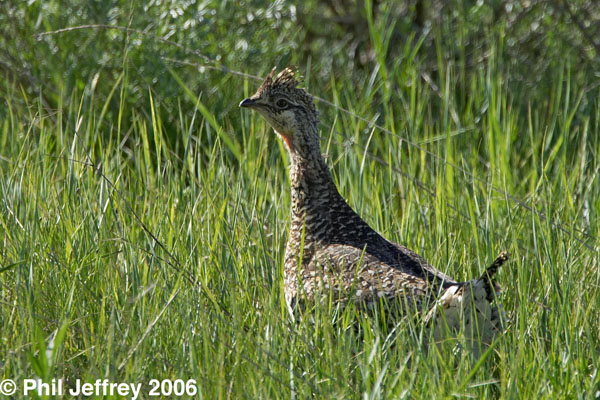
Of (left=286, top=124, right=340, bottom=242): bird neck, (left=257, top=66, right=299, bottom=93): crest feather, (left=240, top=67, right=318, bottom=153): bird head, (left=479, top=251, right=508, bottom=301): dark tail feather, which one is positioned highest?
(left=257, top=66, right=299, bottom=93): crest feather

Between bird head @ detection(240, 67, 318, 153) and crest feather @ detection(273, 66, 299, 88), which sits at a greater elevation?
crest feather @ detection(273, 66, 299, 88)

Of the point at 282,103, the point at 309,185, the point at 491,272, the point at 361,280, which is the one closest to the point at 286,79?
the point at 282,103

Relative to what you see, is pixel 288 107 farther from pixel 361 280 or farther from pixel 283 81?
pixel 361 280

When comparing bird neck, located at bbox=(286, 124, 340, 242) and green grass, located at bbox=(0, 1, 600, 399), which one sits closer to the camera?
green grass, located at bbox=(0, 1, 600, 399)

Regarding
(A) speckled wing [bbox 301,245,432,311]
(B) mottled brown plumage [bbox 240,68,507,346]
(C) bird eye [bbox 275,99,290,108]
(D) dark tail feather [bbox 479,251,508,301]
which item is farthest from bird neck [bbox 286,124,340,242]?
(D) dark tail feather [bbox 479,251,508,301]

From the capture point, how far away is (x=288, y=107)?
4168 mm

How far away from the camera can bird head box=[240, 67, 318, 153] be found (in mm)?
4164

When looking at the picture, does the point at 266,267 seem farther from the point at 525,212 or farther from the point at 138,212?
the point at 525,212

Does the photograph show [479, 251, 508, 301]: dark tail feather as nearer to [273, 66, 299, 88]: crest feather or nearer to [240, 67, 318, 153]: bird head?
[240, 67, 318, 153]: bird head

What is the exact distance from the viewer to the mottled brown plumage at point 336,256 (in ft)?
10.1

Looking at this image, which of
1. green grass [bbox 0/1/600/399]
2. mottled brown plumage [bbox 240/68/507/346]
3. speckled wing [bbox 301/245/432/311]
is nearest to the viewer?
green grass [bbox 0/1/600/399]

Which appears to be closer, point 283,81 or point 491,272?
point 491,272

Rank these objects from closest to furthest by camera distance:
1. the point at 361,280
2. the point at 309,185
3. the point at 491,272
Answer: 1. the point at 491,272
2. the point at 361,280
3. the point at 309,185

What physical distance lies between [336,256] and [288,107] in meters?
0.91
